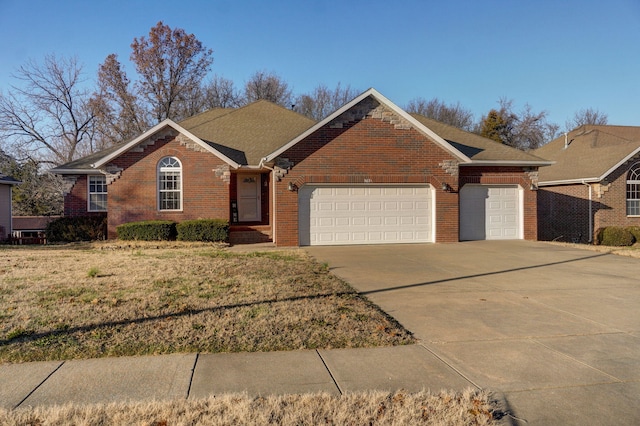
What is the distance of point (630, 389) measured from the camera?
417 cm

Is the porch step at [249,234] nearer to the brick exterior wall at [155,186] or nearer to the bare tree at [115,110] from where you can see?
the brick exterior wall at [155,186]

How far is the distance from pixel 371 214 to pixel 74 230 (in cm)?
1185

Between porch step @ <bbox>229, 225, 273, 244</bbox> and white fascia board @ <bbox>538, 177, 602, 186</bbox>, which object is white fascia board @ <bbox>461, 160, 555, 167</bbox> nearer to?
white fascia board @ <bbox>538, 177, 602, 186</bbox>

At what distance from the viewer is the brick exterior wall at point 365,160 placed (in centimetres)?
1609

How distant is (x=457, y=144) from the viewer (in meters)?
19.0

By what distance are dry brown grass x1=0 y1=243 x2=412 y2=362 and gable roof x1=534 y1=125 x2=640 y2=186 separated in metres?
17.2

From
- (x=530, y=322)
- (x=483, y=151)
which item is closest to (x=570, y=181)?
(x=483, y=151)

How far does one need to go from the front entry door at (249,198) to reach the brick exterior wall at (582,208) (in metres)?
15.3

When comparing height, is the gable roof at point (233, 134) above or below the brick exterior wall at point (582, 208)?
above

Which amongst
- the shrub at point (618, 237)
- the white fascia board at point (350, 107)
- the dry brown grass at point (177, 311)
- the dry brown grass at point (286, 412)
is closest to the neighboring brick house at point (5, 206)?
the dry brown grass at point (177, 311)

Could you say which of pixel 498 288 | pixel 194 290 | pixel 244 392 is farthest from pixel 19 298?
pixel 498 288

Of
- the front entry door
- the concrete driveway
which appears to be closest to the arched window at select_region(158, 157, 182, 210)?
the front entry door

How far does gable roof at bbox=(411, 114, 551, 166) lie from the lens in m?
17.8

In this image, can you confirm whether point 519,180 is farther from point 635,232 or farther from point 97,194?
point 97,194
